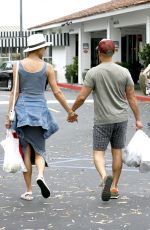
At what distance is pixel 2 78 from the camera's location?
33.6m

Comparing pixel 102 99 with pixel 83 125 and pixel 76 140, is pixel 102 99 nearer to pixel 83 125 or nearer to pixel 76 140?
pixel 76 140

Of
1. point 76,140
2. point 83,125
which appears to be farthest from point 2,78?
point 76,140

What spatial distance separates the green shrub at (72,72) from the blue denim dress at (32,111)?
98.3ft

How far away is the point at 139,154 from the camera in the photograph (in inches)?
285

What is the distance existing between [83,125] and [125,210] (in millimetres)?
9278

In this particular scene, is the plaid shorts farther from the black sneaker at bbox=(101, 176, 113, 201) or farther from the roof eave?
the roof eave

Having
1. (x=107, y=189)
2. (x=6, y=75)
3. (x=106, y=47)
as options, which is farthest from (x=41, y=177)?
(x=6, y=75)

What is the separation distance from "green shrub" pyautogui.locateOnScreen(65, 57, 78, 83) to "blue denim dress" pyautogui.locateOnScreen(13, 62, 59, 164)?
30.0 metres

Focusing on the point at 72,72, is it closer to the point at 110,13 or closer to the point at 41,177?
the point at 110,13

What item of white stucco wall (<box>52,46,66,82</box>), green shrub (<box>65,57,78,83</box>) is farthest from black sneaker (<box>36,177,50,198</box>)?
white stucco wall (<box>52,46,66,82</box>)

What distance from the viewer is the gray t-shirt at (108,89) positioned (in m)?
7.08

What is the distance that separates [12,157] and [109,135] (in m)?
1.14

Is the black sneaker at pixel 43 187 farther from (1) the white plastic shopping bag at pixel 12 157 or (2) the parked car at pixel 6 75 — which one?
(2) the parked car at pixel 6 75

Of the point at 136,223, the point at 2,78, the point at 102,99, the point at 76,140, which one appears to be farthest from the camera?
the point at 2,78
